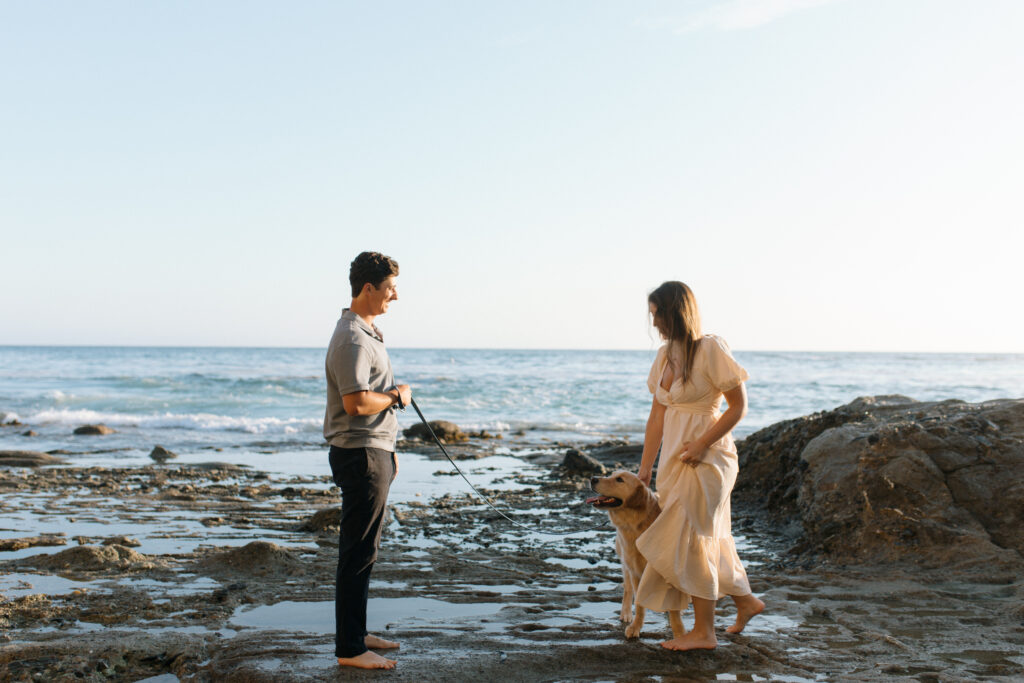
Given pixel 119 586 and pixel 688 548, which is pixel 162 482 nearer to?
pixel 119 586

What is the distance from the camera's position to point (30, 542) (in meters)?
6.23

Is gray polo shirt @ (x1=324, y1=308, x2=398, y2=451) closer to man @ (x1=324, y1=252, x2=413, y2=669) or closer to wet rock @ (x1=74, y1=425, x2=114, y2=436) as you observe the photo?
man @ (x1=324, y1=252, x2=413, y2=669)

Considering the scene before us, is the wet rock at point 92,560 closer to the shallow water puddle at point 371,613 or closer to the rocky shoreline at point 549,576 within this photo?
the rocky shoreline at point 549,576

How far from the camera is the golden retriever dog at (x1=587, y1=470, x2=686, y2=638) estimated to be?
420 cm

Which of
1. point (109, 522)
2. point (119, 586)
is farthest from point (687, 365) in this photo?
point (109, 522)

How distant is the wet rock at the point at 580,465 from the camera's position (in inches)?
408

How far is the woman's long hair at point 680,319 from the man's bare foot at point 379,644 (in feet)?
6.91

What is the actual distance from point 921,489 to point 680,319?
3.36 metres

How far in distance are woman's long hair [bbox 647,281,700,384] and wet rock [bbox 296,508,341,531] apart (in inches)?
170

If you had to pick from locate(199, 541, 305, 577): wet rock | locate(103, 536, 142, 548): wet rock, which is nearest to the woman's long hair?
locate(199, 541, 305, 577): wet rock

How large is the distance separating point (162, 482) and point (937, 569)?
888 centimetres

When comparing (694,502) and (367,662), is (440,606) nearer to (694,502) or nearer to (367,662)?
(367,662)

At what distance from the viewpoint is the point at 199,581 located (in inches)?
208

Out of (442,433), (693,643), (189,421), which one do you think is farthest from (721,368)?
(189,421)
